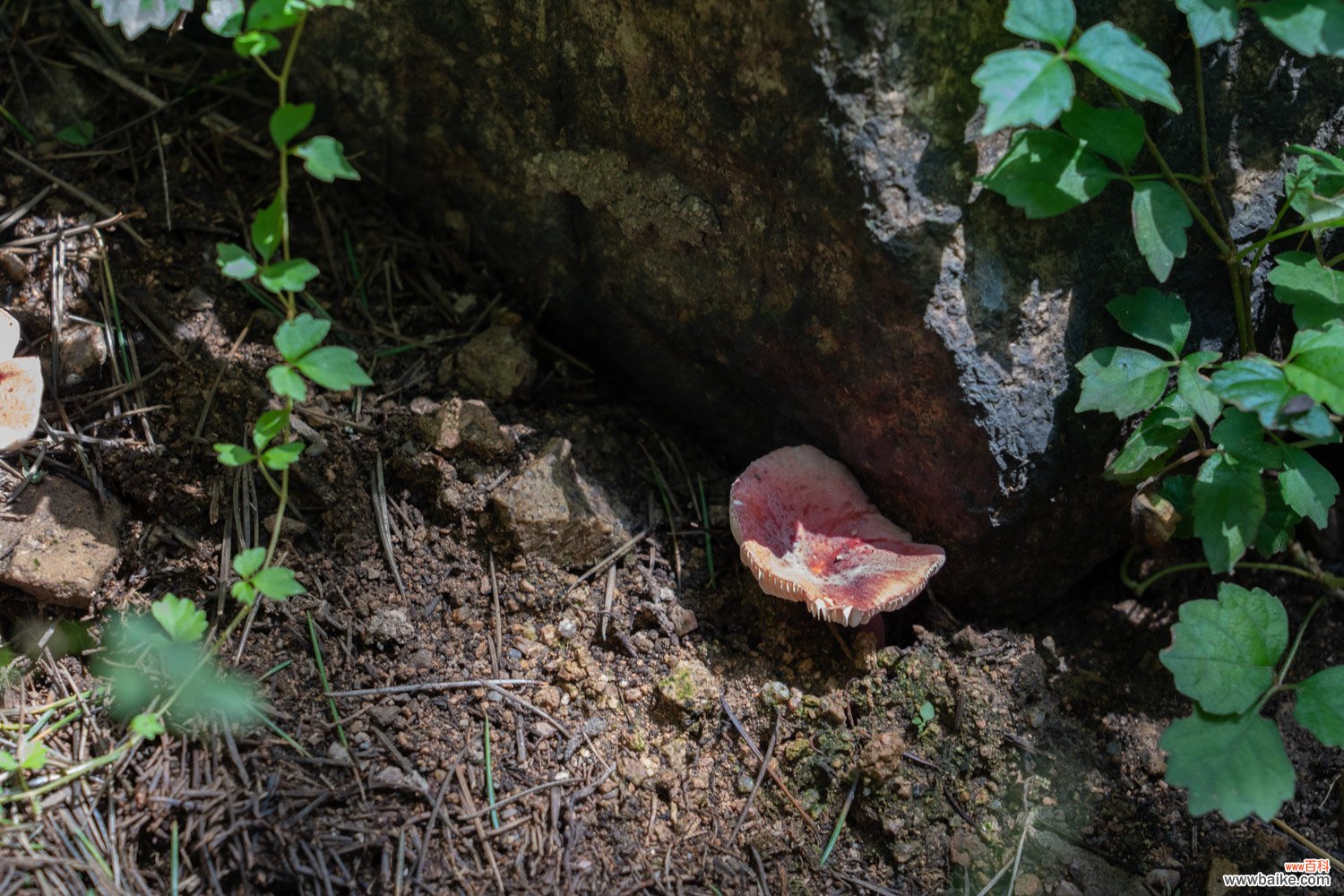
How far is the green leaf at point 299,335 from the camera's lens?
2162 millimetres

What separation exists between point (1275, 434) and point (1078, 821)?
1063 millimetres

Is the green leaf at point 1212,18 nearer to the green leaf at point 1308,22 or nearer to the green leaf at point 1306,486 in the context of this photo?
the green leaf at point 1308,22

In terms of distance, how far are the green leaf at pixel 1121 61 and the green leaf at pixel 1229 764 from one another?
1320 millimetres

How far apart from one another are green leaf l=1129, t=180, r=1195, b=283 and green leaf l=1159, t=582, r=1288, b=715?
0.77 metres

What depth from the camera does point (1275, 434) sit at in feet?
7.63

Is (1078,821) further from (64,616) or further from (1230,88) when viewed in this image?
(64,616)

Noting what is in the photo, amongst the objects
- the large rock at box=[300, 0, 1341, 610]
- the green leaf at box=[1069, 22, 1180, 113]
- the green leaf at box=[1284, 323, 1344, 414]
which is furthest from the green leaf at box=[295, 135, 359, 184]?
the green leaf at box=[1284, 323, 1344, 414]

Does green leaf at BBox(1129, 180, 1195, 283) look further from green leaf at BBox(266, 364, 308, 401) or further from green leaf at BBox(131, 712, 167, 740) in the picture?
green leaf at BBox(131, 712, 167, 740)

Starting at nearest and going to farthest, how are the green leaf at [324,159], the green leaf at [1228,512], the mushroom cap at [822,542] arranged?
1. the green leaf at [324,159]
2. the green leaf at [1228,512]
3. the mushroom cap at [822,542]

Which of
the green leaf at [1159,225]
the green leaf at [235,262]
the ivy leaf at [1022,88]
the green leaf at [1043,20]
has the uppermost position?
the green leaf at [1043,20]

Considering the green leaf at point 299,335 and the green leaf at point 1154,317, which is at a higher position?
the green leaf at point 1154,317

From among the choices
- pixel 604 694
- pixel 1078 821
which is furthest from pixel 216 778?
pixel 1078 821

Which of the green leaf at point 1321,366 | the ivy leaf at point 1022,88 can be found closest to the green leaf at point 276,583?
the ivy leaf at point 1022,88

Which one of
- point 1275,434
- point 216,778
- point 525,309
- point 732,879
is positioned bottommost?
Result: point 732,879
